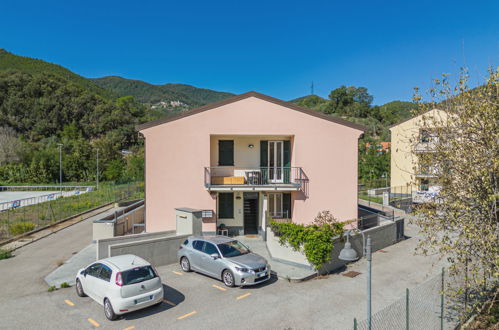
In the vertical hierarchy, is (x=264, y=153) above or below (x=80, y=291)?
above

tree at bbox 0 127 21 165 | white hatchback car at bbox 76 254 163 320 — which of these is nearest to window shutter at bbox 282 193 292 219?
white hatchback car at bbox 76 254 163 320

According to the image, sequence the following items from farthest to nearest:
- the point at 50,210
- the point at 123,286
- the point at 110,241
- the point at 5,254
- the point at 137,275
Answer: the point at 50,210 < the point at 5,254 < the point at 110,241 < the point at 137,275 < the point at 123,286

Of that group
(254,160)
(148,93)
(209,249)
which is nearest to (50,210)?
(254,160)

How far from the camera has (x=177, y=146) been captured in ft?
56.6

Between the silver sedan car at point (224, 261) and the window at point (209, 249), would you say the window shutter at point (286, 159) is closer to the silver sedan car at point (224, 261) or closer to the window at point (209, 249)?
the silver sedan car at point (224, 261)

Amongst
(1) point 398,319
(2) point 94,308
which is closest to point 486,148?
(1) point 398,319

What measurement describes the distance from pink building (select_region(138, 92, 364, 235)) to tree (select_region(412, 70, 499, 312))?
970 centimetres

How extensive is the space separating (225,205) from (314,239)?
23.1 feet

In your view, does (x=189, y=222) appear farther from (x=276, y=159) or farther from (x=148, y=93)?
(x=148, y=93)

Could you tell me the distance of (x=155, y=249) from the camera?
1351 cm

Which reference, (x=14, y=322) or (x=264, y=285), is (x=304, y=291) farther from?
(x=14, y=322)

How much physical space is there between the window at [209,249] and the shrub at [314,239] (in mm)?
3053

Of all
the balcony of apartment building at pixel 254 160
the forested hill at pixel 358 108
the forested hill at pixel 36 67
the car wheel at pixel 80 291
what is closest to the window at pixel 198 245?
the car wheel at pixel 80 291

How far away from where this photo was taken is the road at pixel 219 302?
894cm
